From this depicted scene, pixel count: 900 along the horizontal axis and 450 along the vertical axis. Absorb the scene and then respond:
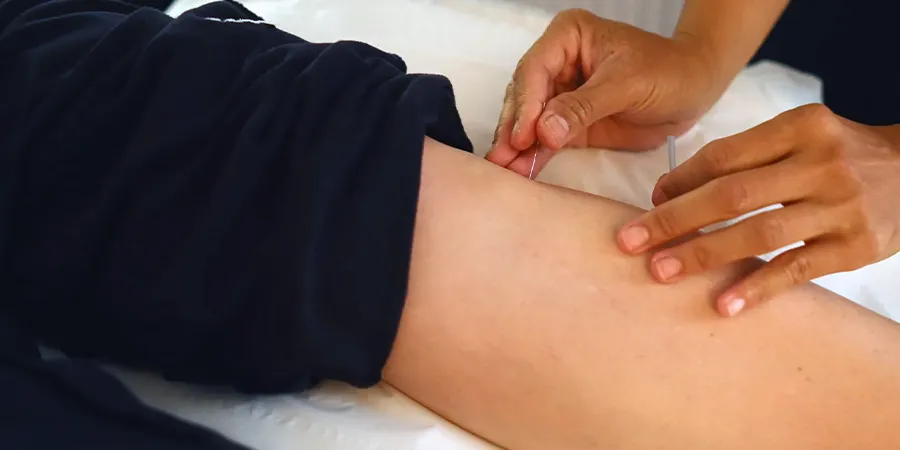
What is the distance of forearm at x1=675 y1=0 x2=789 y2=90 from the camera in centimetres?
85

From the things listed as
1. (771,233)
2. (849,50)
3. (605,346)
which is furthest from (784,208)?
(849,50)

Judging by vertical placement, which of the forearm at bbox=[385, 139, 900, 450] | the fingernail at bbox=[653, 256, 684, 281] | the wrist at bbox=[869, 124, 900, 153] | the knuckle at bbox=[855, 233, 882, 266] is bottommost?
the forearm at bbox=[385, 139, 900, 450]

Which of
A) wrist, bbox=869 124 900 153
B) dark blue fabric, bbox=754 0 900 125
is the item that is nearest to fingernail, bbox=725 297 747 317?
wrist, bbox=869 124 900 153

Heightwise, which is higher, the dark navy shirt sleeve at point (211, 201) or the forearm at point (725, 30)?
the forearm at point (725, 30)

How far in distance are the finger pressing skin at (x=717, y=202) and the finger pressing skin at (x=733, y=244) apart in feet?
0.03

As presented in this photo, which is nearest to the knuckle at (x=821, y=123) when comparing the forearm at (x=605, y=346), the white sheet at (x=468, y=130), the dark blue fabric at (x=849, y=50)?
the forearm at (x=605, y=346)

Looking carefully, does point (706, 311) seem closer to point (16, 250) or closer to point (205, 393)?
point (205, 393)

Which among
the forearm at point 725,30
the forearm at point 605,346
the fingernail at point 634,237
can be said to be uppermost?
the forearm at point 725,30

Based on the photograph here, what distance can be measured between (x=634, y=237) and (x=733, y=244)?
0.23ft

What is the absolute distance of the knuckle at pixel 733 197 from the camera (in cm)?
56

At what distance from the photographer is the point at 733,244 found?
21.9 inches

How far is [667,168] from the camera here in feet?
2.74

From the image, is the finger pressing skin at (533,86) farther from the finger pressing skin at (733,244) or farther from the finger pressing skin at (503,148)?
the finger pressing skin at (733,244)

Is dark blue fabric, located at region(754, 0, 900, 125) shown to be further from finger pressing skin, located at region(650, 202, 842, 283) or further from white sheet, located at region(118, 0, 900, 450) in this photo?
finger pressing skin, located at region(650, 202, 842, 283)
